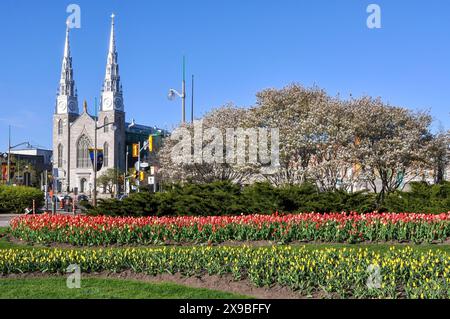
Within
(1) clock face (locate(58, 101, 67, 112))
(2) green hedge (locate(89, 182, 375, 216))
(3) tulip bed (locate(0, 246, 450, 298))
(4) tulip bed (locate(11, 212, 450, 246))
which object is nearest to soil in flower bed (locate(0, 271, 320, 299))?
(3) tulip bed (locate(0, 246, 450, 298))

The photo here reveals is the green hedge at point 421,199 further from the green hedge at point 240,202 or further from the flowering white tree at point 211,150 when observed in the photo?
the flowering white tree at point 211,150

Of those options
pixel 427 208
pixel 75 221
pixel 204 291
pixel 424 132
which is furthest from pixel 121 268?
pixel 424 132

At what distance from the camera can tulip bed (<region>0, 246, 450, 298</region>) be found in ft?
25.9

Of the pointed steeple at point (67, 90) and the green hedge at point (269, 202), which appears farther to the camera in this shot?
the pointed steeple at point (67, 90)

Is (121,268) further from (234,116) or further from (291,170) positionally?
(234,116)

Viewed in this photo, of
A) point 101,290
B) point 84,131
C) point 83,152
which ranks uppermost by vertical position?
point 84,131

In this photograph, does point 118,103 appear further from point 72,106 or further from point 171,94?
point 171,94

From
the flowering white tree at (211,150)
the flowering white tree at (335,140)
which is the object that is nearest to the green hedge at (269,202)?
the flowering white tree at (335,140)

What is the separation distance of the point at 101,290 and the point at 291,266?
9.99 feet

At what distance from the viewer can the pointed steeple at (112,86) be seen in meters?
115

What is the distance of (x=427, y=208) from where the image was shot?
1536cm

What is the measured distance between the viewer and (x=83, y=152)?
383 ft

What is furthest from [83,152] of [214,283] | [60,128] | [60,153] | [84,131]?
[214,283]

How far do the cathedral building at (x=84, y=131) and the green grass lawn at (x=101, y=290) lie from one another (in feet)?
336
